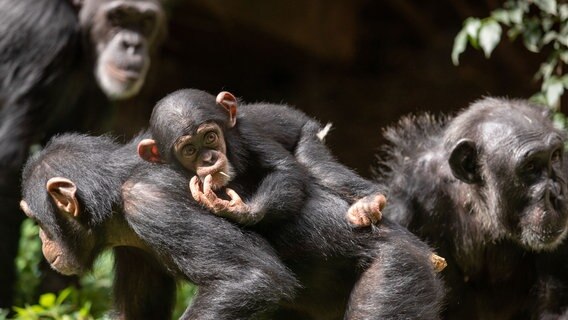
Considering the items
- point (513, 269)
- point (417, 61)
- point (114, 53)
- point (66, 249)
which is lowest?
point (66, 249)

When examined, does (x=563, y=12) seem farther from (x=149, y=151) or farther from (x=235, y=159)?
(x=149, y=151)

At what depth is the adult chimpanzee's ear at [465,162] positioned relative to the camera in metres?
6.84

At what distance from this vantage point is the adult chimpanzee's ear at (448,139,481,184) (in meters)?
6.84

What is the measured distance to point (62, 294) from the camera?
25.4 feet

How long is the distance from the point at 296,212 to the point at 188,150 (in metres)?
0.72

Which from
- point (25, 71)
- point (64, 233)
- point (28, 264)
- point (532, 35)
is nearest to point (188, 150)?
point (64, 233)

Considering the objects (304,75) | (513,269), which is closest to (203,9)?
(304,75)

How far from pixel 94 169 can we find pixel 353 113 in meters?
8.58

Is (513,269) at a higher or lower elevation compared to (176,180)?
higher

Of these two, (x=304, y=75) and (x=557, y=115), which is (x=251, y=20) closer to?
(x=304, y=75)

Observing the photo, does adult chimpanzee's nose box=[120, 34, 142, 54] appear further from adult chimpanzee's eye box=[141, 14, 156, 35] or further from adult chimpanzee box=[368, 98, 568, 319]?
adult chimpanzee box=[368, 98, 568, 319]

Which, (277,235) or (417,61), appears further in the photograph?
(417,61)

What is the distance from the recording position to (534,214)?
6.51 m

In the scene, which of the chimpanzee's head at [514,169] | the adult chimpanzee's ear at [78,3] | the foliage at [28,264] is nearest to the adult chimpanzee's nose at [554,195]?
the chimpanzee's head at [514,169]
